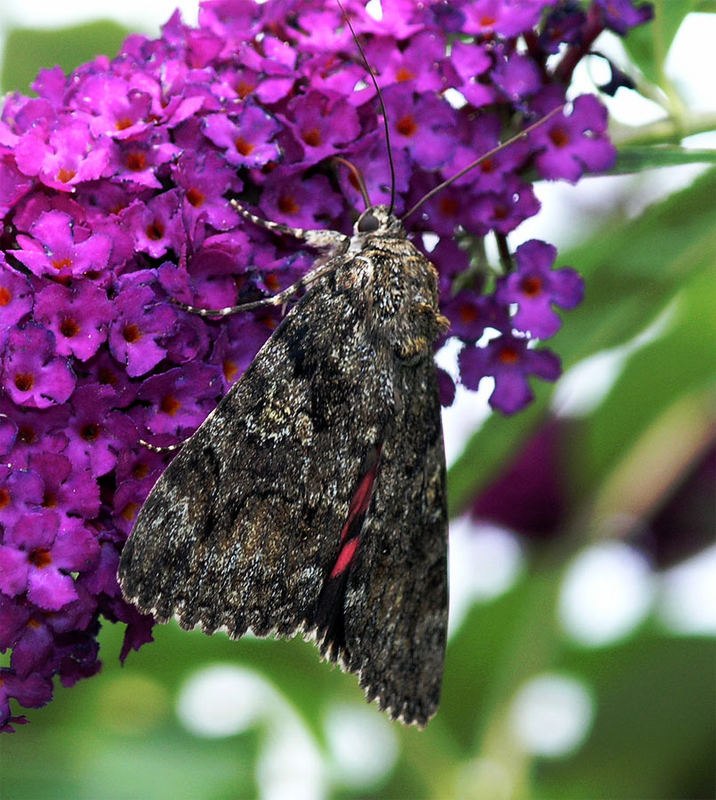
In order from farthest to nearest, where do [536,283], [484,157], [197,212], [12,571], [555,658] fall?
[555,658] < [536,283] < [484,157] < [197,212] < [12,571]

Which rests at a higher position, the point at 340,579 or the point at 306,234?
the point at 306,234

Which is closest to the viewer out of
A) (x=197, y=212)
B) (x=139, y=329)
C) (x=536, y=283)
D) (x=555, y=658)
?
(x=139, y=329)

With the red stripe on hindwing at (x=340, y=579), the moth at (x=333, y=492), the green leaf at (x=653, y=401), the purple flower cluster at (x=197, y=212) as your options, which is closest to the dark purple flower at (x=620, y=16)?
the purple flower cluster at (x=197, y=212)

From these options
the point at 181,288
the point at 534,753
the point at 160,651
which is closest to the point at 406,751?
the point at 534,753

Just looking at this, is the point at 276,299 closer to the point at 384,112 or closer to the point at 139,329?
the point at 139,329

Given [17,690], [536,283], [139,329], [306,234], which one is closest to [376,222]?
[306,234]

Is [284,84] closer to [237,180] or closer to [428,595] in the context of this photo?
[237,180]
